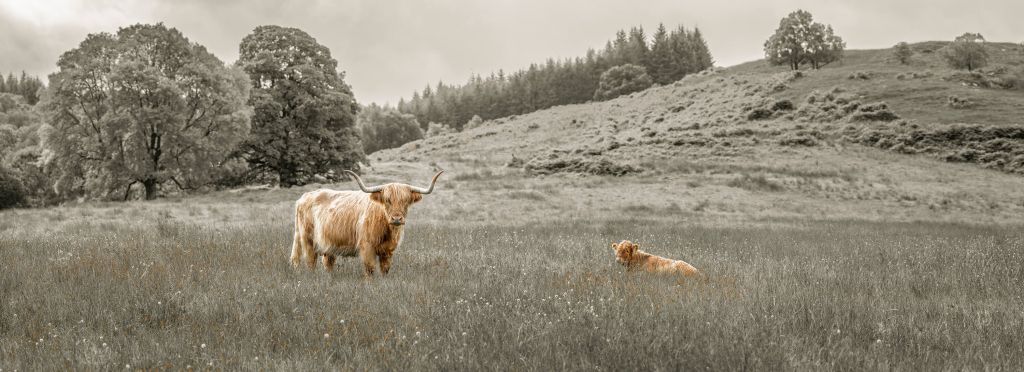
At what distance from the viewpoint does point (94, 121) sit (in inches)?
985

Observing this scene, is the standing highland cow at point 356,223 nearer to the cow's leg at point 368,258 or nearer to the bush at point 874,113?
the cow's leg at point 368,258

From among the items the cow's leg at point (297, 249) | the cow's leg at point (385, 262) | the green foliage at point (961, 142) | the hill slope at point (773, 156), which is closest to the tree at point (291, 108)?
the hill slope at point (773, 156)

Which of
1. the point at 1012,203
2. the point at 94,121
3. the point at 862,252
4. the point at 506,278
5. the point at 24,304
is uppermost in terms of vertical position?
the point at 94,121

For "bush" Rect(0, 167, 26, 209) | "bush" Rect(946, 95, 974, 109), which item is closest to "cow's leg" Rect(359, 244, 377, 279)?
"bush" Rect(0, 167, 26, 209)

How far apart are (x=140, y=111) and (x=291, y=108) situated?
897 centimetres

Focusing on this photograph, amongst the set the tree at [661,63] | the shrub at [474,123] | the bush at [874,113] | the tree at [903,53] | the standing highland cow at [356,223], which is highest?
the tree at [661,63]

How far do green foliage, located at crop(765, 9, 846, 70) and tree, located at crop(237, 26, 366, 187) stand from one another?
63.9m

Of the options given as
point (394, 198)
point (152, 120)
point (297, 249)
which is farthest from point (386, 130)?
point (394, 198)

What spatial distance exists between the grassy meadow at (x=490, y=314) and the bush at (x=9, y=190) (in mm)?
25808

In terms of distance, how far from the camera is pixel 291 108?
32750mm

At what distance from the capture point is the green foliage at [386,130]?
107 meters

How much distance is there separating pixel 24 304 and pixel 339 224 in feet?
12.1

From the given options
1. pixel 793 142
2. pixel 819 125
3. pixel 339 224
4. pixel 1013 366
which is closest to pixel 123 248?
pixel 339 224

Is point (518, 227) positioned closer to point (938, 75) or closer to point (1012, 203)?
point (1012, 203)
